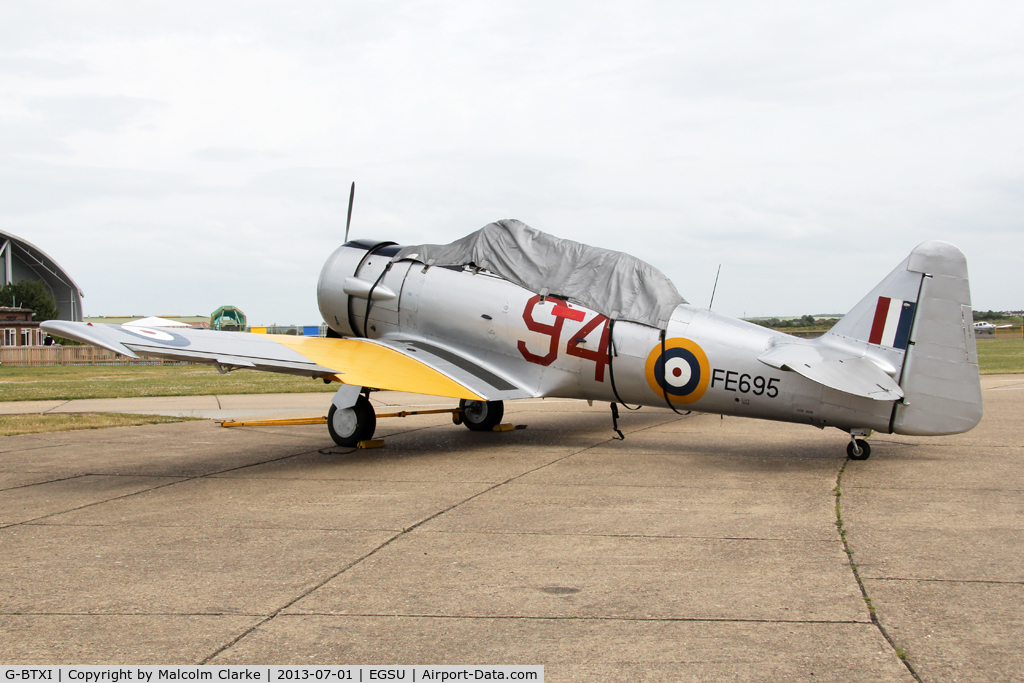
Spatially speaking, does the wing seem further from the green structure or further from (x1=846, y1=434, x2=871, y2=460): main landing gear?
the green structure

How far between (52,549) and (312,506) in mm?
2044

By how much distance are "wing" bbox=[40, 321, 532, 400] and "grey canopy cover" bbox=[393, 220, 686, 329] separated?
4.55 ft

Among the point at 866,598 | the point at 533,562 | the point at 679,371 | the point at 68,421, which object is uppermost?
the point at 679,371

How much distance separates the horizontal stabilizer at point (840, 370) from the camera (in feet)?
26.9

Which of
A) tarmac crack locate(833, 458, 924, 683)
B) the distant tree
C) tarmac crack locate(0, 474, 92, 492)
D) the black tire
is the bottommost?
the distant tree

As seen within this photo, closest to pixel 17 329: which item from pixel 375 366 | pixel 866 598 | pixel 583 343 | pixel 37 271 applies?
pixel 37 271

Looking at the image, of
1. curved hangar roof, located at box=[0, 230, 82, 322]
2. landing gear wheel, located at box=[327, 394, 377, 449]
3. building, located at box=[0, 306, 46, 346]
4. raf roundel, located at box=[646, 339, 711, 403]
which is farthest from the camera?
curved hangar roof, located at box=[0, 230, 82, 322]

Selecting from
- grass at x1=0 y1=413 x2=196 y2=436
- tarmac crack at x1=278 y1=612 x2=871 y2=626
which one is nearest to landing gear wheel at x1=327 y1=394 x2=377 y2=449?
grass at x1=0 y1=413 x2=196 y2=436

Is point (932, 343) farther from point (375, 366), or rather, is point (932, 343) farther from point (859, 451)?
point (375, 366)

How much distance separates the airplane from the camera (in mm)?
8305

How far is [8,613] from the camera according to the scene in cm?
428

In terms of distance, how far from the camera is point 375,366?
10.2 meters

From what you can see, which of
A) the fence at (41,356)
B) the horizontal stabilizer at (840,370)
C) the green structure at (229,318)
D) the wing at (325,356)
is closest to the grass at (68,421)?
the wing at (325,356)

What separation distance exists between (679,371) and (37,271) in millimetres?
92210
